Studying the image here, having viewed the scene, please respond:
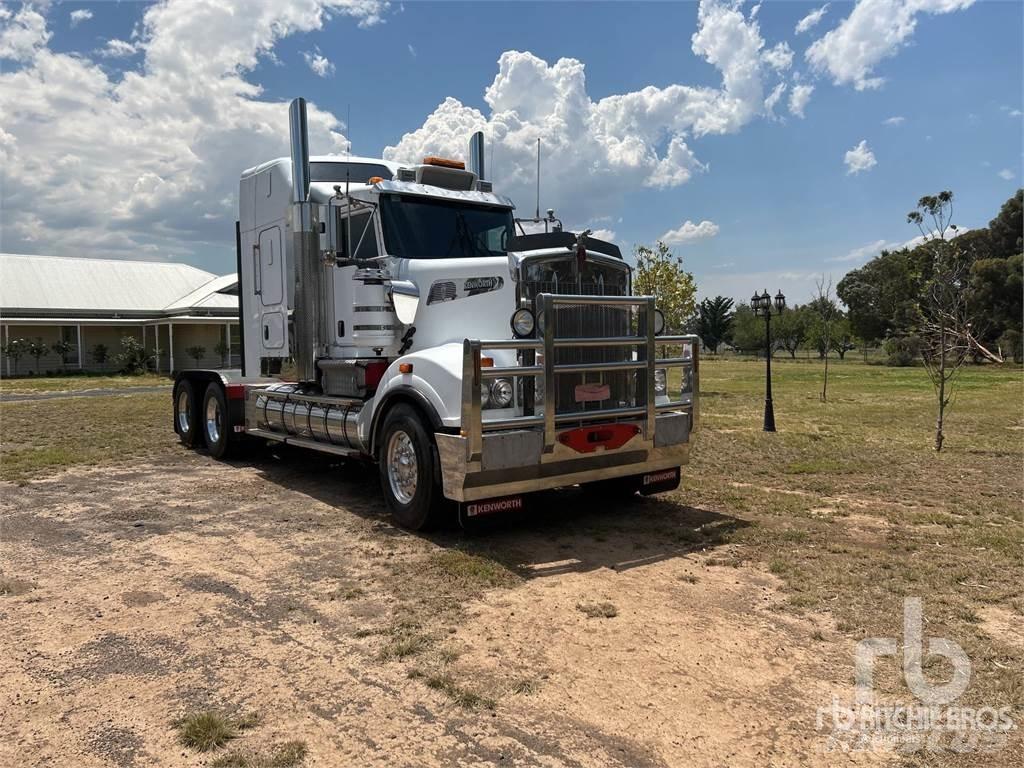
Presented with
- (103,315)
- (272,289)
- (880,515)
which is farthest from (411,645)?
(103,315)

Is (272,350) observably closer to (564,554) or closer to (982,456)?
(564,554)

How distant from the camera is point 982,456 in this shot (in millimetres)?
10812

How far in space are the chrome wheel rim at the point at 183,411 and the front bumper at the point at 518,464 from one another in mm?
7394

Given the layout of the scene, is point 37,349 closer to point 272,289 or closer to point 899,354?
point 272,289

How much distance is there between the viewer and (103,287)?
39219mm

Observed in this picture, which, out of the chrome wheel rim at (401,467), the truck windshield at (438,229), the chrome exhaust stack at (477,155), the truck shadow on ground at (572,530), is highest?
the chrome exhaust stack at (477,155)

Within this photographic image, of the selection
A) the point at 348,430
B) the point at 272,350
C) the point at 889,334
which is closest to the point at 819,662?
the point at 348,430

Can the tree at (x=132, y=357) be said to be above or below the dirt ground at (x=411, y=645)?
above

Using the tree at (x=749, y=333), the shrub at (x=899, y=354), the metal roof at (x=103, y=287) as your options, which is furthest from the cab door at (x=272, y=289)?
the tree at (x=749, y=333)

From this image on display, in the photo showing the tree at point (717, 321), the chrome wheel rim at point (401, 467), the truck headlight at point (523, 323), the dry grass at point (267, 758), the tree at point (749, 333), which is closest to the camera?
the dry grass at point (267, 758)

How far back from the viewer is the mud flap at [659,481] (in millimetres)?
7305

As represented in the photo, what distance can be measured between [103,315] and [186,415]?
97.9 ft

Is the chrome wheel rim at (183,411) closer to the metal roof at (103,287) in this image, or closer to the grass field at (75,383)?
the grass field at (75,383)

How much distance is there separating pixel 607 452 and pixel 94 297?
39037 millimetres
